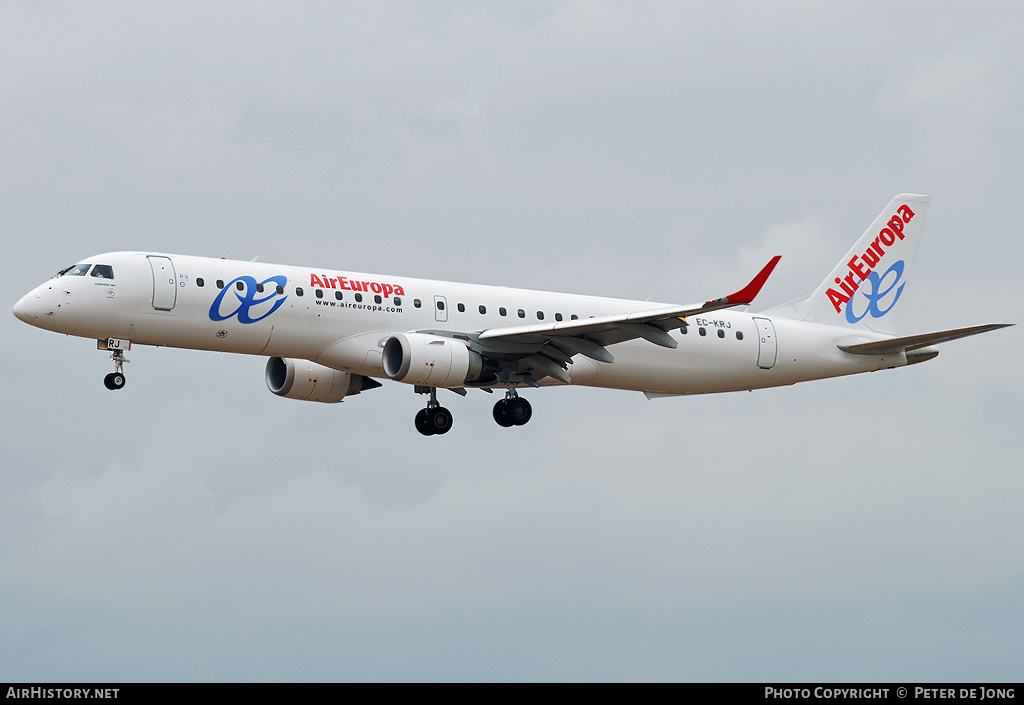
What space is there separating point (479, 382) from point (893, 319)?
14.9 m

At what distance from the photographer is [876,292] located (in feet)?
156

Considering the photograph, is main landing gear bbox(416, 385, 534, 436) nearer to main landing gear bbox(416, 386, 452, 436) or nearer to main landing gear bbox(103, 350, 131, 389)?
main landing gear bbox(416, 386, 452, 436)

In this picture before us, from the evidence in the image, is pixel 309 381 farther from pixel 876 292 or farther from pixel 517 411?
pixel 876 292

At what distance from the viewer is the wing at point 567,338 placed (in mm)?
38219

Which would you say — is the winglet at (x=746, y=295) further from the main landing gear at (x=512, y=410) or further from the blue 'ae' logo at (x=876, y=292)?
the blue 'ae' logo at (x=876, y=292)

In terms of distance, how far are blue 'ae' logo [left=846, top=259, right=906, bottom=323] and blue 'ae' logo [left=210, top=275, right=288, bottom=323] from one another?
18.7 m

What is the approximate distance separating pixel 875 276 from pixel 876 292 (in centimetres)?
56

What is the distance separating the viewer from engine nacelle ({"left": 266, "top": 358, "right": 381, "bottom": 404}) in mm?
42562

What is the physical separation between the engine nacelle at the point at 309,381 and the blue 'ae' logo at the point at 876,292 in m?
15.2

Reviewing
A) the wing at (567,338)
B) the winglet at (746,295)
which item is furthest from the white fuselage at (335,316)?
the winglet at (746,295)

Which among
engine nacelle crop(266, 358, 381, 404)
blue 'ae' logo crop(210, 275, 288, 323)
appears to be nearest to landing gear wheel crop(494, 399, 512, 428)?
engine nacelle crop(266, 358, 381, 404)

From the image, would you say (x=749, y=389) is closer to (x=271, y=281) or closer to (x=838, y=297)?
(x=838, y=297)

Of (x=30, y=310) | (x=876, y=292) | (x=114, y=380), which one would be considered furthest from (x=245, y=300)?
(x=876, y=292)

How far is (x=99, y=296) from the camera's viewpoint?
120 feet
